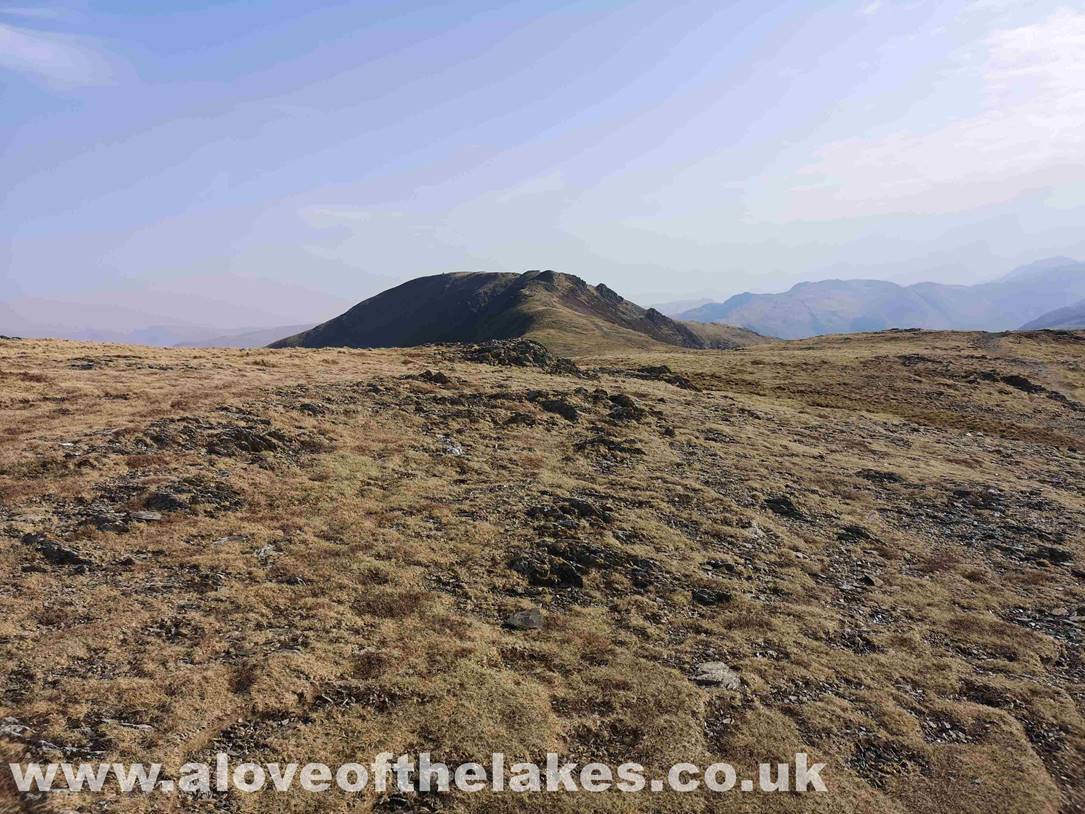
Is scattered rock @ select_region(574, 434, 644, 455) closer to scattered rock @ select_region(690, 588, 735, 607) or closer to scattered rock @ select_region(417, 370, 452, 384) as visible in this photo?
scattered rock @ select_region(417, 370, 452, 384)

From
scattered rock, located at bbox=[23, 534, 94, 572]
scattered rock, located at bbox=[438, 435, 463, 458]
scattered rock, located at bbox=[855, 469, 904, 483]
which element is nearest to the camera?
scattered rock, located at bbox=[23, 534, 94, 572]

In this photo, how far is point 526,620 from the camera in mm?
15398

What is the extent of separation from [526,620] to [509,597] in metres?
1.17

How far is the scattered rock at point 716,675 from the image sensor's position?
1374 centimetres

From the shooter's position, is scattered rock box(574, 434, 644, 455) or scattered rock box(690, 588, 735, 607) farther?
scattered rock box(574, 434, 644, 455)

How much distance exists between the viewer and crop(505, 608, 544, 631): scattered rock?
15.1m

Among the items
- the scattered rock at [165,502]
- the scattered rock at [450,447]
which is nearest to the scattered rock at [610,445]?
the scattered rock at [450,447]

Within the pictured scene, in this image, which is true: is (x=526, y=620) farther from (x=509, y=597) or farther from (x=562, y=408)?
(x=562, y=408)

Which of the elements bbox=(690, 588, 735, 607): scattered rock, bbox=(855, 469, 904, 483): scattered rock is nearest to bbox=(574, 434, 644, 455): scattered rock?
bbox=(855, 469, 904, 483): scattered rock

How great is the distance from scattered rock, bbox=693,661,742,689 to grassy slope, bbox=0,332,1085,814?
38 centimetres

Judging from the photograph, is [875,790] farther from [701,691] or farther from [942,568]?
[942,568]

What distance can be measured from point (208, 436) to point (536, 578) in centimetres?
1510

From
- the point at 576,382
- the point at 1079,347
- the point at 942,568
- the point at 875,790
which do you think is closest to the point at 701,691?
the point at 875,790

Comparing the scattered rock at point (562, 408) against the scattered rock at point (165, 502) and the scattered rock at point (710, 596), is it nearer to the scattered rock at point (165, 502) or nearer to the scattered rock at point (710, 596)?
the scattered rock at point (710, 596)
